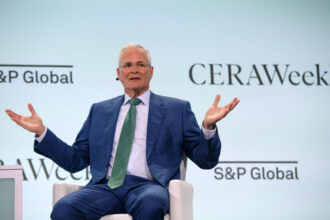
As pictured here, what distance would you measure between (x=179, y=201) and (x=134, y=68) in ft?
2.92

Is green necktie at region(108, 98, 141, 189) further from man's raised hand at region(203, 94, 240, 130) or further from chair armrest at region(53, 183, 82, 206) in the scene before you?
man's raised hand at region(203, 94, 240, 130)

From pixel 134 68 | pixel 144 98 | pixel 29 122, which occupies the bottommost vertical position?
pixel 29 122

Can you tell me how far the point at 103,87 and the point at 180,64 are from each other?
2.11ft

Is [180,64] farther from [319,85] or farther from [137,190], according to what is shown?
[137,190]

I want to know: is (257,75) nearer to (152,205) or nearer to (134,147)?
(134,147)

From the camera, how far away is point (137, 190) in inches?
130

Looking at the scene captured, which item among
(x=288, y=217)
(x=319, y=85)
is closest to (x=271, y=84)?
(x=319, y=85)

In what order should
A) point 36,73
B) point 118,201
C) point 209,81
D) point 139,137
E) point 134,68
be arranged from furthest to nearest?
1. point 209,81
2. point 36,73
3. point 134,68
4. point 139,137
5. point 118,201

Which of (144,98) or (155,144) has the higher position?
(144,98)

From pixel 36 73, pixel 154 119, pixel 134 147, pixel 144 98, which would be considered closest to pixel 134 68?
pixel 144 98

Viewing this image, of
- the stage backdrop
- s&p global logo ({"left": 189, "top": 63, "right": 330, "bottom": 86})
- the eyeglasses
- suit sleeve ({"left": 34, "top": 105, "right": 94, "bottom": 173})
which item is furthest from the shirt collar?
s&p global logo ({"left": 189, "top": 63, "right": 330, "bottom": 86})

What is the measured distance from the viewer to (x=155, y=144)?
3.47 meters

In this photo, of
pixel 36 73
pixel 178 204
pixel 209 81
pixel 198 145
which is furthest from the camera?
pixel 209 81

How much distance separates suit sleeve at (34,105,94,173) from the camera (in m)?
3.46
